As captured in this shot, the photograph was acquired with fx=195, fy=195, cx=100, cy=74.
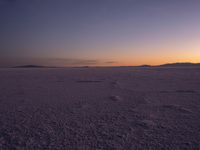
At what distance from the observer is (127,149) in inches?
98.9

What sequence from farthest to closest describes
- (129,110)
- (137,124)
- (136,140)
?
(129,110) < (137,124) < (136,140)

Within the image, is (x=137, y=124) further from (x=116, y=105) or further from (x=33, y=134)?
(x=33, y=134)

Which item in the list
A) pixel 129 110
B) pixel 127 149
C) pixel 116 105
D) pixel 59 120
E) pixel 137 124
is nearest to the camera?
pixel 127 149

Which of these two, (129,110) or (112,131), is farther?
(129,110)

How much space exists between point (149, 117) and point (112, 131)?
3.52 ft

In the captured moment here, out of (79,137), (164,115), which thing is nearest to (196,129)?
(164,115)

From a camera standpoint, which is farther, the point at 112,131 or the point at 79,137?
the point at 112,131

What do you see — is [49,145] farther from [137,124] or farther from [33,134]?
[137,124]

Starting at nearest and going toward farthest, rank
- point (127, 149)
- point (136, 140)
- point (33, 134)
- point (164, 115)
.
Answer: point (127, 149) → point (136, 140) → point (33, 134) → point (164, 115)

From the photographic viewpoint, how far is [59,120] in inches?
145

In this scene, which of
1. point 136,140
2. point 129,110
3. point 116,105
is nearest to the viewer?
point 136,140

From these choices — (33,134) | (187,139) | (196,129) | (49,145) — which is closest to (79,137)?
(49,145)

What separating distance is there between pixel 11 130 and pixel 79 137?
118 cm

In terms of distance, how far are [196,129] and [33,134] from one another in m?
2.60
